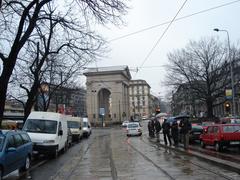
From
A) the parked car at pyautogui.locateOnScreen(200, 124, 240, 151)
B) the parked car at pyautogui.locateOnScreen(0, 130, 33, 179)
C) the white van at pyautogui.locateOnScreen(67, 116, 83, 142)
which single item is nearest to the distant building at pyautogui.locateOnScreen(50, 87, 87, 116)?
the white van at pyautogui.locateOnScreen(67, 116, 83, 142)

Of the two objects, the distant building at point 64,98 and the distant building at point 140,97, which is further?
the distant building at point 140,97

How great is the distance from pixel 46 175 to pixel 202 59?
47.4 metres

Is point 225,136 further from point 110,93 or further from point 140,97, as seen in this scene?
point 140,97

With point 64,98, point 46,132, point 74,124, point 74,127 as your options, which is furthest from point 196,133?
point 64,98

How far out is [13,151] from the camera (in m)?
12.9

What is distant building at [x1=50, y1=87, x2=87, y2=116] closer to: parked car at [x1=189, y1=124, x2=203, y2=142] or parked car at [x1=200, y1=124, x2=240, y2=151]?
parked car at [x1=189, y1=124, x2=203, y2=142]

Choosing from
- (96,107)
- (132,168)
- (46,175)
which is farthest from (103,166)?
(96,107)

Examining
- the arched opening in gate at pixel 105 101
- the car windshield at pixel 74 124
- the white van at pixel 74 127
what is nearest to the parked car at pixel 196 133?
the white van at pixel 74 127

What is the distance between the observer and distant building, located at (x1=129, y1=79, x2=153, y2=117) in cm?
13125

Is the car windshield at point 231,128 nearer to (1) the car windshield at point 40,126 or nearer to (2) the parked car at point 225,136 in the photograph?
(2) the parked car at point 225,136

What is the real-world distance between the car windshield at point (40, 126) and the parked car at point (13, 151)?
19.2 feet

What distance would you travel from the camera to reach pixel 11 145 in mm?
13562

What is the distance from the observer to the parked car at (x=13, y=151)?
1223cm

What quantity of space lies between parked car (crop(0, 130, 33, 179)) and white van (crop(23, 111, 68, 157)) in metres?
4.54
